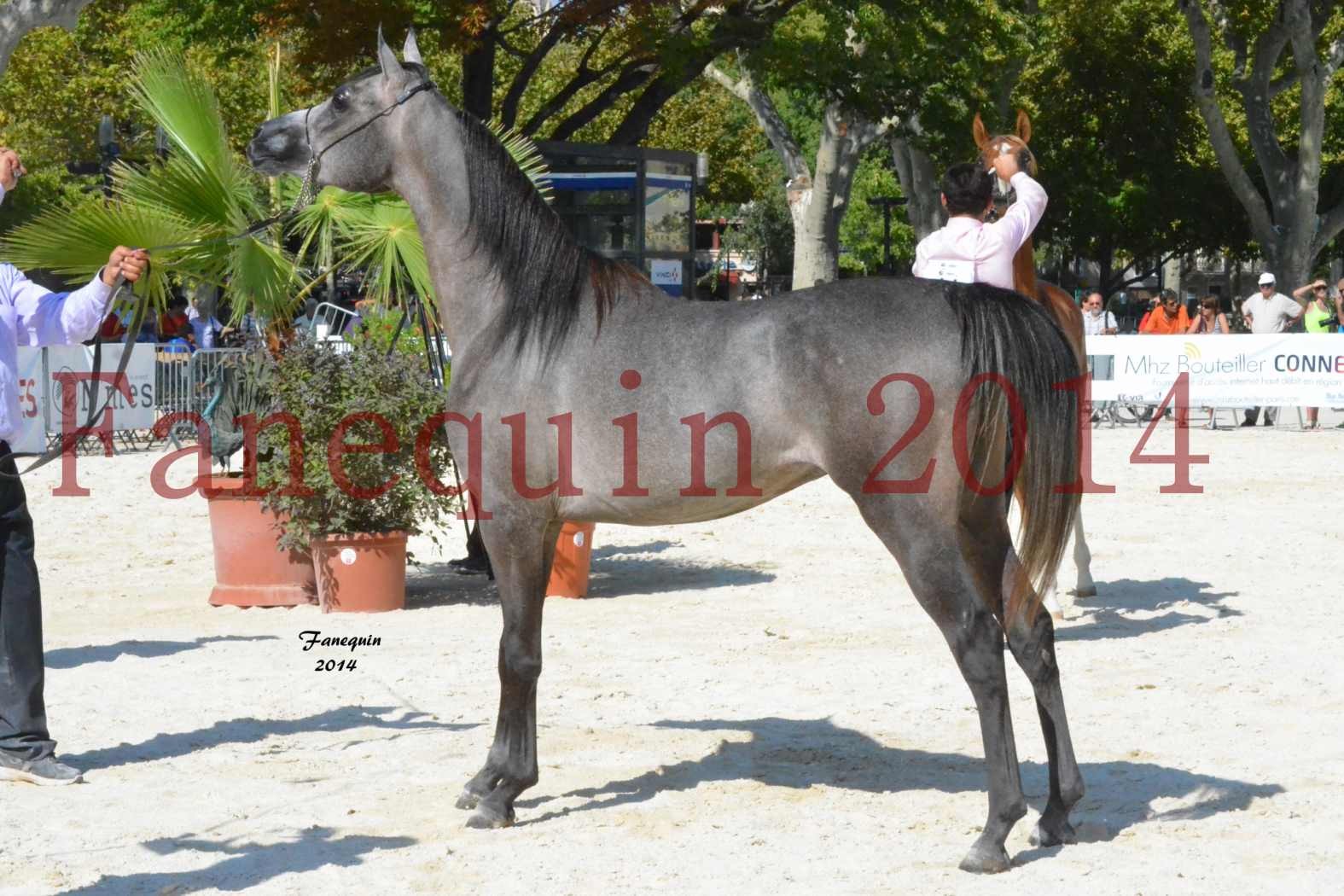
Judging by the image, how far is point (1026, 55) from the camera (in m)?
27.7

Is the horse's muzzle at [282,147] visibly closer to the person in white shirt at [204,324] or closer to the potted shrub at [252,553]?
the potted shrub at [252,553]

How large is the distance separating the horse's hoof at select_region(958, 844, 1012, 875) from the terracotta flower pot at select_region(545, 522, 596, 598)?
16.4 feet

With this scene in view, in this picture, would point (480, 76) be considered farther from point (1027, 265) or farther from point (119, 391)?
point (1027, 265)

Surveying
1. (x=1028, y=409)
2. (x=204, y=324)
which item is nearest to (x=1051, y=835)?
(x=1028, y=409)

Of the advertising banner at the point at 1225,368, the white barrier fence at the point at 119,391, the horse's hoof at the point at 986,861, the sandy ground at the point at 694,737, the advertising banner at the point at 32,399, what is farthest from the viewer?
the advertising banner at the point at 1225,368

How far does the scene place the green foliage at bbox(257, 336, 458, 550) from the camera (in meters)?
9.06

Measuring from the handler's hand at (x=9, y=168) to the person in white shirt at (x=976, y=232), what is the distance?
3692 mm

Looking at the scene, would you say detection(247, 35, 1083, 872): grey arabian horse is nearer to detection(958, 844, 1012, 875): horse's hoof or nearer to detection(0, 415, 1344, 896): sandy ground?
detection(958, 844, 1012, 875): horse's hoof

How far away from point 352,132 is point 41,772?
8.87 feet

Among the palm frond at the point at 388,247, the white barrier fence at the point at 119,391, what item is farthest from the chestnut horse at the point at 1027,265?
the white barrier fence at the point at 119,391

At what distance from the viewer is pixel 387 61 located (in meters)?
5.49

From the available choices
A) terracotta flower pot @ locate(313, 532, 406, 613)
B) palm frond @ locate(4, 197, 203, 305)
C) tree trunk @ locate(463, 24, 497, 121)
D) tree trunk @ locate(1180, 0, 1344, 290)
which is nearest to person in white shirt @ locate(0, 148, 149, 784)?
palm frond @ locate(4, 197, 203, 305)

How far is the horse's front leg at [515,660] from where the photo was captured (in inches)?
211

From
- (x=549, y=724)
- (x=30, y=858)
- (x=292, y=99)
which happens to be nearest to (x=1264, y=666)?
(x=549, y=724)
